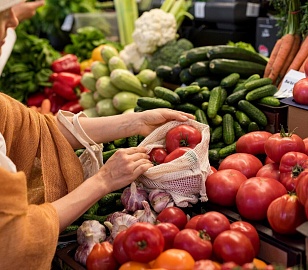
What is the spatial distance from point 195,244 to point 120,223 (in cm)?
42

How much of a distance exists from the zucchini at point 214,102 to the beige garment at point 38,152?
844 millimetres

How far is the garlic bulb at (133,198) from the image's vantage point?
201 centimetres

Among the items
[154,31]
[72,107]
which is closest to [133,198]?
[154,31]

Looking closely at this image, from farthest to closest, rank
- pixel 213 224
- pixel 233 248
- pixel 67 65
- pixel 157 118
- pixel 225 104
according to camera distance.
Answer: pixel 67 65
pixel 225 104
pixel 157 118
pixel 213 224
pixel 233 248

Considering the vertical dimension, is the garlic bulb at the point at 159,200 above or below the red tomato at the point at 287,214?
below

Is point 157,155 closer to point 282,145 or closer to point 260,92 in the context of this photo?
point 282,145

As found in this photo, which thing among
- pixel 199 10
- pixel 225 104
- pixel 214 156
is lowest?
pixel 214 156

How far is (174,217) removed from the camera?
184 cm

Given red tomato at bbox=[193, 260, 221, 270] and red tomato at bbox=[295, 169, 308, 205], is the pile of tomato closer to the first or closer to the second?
red tomato at bbox=[193, 260, 221, 270]

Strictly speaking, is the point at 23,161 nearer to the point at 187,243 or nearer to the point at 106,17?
the point at 187,243

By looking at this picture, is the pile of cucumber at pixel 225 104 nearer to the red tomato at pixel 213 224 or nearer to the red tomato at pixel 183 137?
the red tomato at pixel 183 137

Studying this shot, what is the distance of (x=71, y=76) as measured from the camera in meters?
4.58

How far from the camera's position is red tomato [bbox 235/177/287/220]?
1817 mm

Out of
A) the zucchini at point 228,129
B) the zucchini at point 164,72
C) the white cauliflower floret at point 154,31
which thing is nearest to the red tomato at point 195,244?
the zucchini at point 228,129
